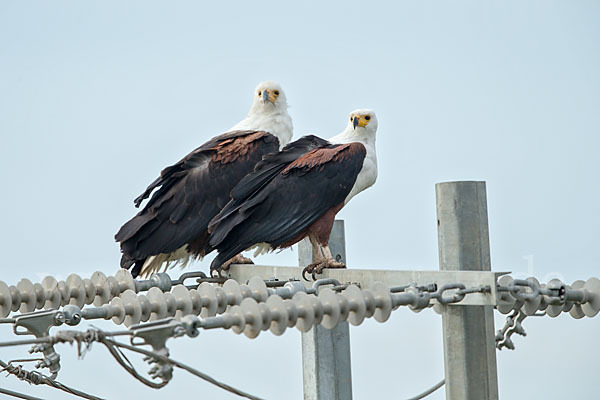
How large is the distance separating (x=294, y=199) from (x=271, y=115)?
1.03m

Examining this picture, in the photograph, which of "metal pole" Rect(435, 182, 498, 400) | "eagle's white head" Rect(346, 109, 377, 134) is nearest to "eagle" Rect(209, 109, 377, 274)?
"eagle's white head" Rect(346, 109, 377, 134)

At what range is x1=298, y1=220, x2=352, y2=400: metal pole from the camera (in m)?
4.09

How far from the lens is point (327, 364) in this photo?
4.15 meters

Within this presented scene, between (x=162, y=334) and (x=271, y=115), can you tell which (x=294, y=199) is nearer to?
(x=271, y=115)

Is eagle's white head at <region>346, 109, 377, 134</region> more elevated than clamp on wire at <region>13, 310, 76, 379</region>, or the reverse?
eagle's white head at <region>346, 109, 377, 134</region>

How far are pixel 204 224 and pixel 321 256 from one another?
728mm

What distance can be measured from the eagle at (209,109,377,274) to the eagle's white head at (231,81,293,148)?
1.53ft

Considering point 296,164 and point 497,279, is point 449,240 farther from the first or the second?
point 296,164

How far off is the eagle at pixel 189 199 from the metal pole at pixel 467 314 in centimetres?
206

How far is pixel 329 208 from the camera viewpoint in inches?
181

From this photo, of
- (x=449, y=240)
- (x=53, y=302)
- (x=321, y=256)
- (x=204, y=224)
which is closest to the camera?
(x=449, y=240)

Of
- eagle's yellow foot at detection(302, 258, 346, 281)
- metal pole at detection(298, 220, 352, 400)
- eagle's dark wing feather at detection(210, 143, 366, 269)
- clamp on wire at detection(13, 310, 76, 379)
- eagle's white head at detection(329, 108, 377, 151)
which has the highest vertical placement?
eagle's white head at detection(329, 108, 377, 151)

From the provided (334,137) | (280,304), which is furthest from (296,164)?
(280,304)

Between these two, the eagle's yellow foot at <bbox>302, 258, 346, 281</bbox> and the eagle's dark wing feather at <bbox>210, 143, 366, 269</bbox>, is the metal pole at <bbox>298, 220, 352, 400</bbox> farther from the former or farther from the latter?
the eagle's dark wing feather at <bbox>210, 143, 366, 269</bbox>
